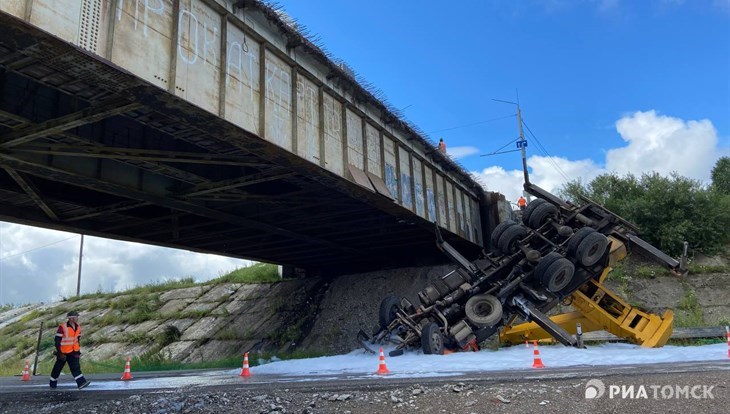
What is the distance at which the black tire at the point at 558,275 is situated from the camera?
13594mm

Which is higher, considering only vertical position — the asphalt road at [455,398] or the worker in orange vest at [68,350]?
the worker in orange vest at [68,350]

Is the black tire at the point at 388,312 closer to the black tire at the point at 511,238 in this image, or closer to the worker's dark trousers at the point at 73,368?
the black tire at the point at 511,238

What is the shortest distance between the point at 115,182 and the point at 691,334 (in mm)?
17926

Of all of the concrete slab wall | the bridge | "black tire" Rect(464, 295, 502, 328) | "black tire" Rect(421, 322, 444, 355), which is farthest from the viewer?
"black tire" Rect(464, 295, 502, 328)

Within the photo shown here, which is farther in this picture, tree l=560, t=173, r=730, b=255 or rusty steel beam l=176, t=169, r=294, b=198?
tree l=560, t=173, r=730, b=255

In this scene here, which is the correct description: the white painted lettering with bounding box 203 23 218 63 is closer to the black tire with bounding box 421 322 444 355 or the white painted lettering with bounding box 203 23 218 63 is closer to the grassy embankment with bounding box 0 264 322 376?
the black tire with bounding box 421 322 444 355

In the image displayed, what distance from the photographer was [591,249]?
14.0 metres

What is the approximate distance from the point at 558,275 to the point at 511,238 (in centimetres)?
235

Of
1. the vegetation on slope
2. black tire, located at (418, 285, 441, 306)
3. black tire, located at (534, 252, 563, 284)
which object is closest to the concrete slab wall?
black tire, located at (418, 285, 441, 306)

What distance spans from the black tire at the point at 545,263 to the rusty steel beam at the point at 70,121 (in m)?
10.8

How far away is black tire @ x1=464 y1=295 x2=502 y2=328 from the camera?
1387cm

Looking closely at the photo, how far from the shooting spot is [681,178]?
2675 centimetres

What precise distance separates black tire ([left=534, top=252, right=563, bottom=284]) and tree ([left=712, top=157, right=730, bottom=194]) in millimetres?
28503

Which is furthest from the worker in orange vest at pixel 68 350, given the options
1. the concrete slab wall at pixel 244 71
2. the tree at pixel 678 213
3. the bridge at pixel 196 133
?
the tree at pixel 678 213
